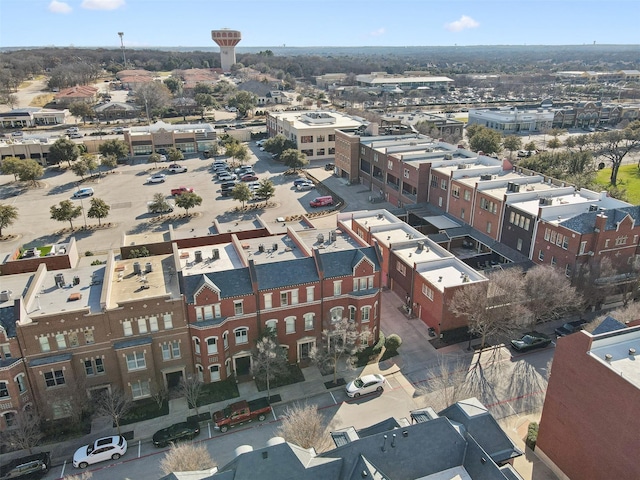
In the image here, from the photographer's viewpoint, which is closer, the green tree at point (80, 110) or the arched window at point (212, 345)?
the arched window at point (212, 345)

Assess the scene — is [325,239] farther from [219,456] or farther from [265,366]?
[219,456]

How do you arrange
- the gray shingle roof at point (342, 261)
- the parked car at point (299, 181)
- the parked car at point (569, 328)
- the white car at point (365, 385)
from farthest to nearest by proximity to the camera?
the parked car at point (299, 181) < the parked car at point (569, 328) < the gray shingle roof at point (342, 261) < the white car at point (365, 385)

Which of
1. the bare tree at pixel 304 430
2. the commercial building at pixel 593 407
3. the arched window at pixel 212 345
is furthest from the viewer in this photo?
the arched window at pixel 212 345

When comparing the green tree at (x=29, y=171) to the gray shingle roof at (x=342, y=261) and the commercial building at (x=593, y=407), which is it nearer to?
the gray shingle roof at (x=342, y=261)

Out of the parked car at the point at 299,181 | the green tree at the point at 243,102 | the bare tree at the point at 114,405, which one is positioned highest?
the green tree at the point at 243,102

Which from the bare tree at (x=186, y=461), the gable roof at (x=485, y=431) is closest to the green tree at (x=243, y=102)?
the bare tree at (x=186, y=461)

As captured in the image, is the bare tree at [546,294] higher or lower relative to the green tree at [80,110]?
lower

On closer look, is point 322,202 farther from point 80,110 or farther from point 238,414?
point 80,110
